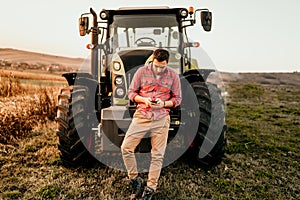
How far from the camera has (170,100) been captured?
3697mm

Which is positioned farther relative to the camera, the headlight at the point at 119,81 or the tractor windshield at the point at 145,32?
the tractor windshield at the point at 145,32

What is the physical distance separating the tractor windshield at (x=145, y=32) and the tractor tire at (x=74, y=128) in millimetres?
1280

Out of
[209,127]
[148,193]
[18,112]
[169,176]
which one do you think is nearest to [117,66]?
[209,127]

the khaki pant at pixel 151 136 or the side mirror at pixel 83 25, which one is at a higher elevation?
the side mirror at pixel 83 25

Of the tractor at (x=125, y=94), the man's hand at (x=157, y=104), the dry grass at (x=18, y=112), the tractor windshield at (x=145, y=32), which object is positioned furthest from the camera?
the dry grass at (x=18, y=112)

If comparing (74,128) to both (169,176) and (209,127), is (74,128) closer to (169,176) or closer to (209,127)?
(169,176)

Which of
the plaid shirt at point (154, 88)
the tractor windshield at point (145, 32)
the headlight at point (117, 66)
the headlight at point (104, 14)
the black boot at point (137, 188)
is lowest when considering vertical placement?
the black boot at point (137, 188)

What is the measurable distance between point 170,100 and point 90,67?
2190mm

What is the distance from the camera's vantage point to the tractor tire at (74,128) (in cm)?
437

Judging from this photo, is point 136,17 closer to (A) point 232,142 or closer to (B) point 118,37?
(B) point 118,37

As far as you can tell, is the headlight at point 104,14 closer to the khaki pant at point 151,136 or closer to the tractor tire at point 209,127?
the tractor tire at point 209,127

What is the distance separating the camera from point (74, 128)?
4.35 metres

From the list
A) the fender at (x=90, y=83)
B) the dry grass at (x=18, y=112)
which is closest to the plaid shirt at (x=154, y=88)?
the fender at (x=90, y=83)

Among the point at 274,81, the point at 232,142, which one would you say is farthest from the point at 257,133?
the point at 274,81
